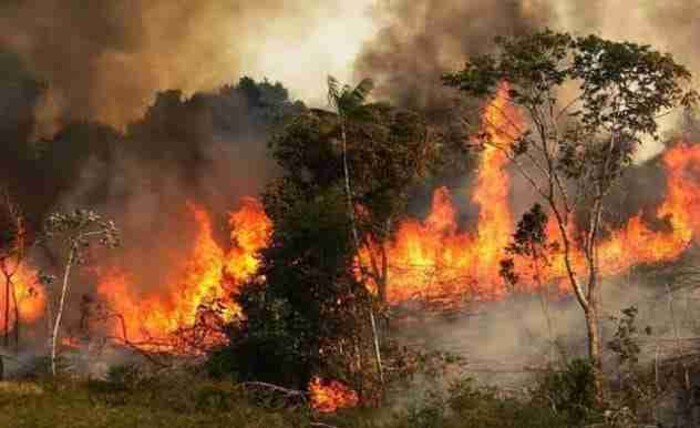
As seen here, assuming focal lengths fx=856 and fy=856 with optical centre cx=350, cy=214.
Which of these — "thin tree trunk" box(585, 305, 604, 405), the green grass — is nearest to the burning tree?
the green grass

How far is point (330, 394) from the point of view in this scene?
1443 inches

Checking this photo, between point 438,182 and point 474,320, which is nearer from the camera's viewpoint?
point 474,320

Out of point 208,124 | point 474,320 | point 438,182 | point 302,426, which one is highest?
point 208,124

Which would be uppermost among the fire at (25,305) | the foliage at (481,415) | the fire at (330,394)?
the fire at (25,305)

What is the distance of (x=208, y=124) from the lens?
8338 centimetres

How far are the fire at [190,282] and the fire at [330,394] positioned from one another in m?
24.5

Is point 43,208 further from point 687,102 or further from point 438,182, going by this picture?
point 687,102

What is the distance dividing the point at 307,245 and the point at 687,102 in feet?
53.2

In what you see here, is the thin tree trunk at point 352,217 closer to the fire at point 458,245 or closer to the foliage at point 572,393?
the foliage at point 572,393

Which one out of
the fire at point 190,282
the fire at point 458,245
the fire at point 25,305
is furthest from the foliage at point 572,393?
the fire at point 25,305

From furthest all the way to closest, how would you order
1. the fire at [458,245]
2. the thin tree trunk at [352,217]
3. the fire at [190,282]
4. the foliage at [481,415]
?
the fire at [190,282], the fire at [458,245], the thin tree trunk at [352,217], the foliage at [481,415]

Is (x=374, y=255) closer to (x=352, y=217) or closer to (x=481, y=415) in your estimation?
(x=352, y=217)

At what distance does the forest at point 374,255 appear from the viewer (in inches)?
1227

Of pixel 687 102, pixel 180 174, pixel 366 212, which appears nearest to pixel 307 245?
pixel 366 212
